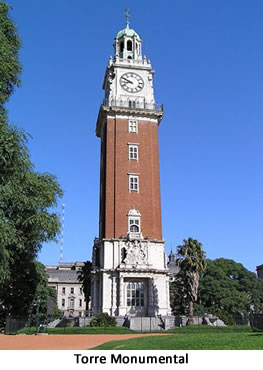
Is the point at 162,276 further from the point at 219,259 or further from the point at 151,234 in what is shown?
the point at 219,259

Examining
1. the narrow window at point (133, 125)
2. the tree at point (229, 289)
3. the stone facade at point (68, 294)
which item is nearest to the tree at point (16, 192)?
the narrow window at point (133, 125)

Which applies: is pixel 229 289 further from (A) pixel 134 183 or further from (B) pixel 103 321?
(B) pixel 103 321

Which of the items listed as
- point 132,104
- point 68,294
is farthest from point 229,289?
point 68,294

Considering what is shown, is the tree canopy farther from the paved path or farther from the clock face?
the clock face

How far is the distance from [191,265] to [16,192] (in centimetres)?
2447

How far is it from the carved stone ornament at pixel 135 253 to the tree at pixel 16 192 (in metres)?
16.9

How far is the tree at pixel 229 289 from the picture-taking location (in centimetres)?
5806

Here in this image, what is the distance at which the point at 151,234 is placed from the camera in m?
43.1

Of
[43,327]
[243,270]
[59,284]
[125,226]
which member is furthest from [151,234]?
[59,284]

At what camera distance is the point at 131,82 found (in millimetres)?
50156

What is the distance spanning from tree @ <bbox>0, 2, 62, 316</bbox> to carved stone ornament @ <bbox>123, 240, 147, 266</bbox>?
16921 millimetres

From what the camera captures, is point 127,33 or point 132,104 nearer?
point 132,104

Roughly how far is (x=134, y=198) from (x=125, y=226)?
3.53 meters

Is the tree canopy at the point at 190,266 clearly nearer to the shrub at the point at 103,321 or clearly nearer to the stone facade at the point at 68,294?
the shrub at the point at 103,321
